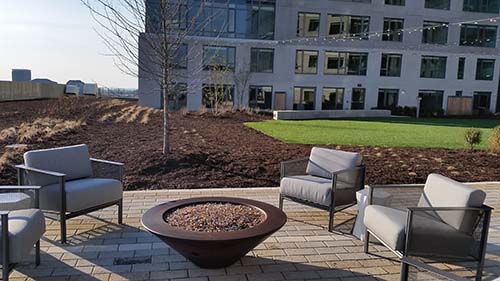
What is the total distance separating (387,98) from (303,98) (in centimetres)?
718

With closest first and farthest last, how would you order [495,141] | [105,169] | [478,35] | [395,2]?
[105,169], [495,141], [395,2], [478,35]

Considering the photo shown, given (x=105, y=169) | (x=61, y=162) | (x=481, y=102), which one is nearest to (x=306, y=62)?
(x=481, y=102)

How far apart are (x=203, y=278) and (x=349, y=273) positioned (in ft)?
4.14

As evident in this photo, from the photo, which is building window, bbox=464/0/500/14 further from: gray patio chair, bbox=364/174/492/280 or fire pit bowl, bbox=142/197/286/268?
fire pit bowl, bbox=142/197/286/268

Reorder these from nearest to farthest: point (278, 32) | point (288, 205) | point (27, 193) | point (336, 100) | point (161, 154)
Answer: point (27, 193), point (288, 205), point (161, 154), point (278, 32), point (336, 100)

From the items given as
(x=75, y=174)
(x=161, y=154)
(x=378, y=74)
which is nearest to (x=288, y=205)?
(x=75, y=174)

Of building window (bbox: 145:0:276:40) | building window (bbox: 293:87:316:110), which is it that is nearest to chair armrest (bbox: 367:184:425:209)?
building window (bbox: 145:0:276:40)

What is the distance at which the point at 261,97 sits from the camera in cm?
3030

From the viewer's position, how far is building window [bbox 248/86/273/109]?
30016 mm

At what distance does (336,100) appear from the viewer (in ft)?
104

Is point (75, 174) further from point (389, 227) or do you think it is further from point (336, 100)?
Answer: point (336, 100)

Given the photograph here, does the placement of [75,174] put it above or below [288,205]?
above

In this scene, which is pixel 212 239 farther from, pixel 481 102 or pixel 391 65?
pixel 481 102

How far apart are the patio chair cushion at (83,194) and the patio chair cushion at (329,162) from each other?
2449 mm
